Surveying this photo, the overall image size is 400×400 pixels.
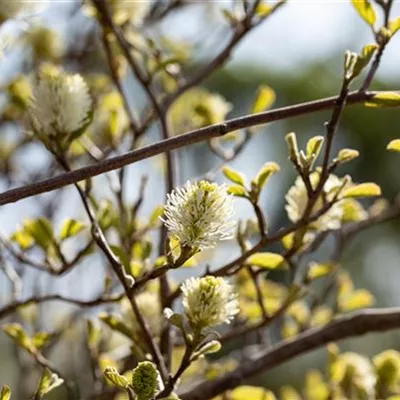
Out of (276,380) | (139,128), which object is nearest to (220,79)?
(276,380)

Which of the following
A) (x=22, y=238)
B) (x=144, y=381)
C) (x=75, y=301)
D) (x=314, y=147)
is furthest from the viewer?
(x=22, y=238)

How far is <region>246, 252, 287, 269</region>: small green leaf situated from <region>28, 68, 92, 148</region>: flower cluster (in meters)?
0.19

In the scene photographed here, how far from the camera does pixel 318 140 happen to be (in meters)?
0.64

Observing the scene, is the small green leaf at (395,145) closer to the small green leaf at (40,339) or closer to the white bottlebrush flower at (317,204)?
the white bottlebrush flower at (317,204)

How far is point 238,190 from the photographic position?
26.5 inches

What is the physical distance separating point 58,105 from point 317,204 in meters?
0.23

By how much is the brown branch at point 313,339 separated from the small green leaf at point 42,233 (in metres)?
0.19

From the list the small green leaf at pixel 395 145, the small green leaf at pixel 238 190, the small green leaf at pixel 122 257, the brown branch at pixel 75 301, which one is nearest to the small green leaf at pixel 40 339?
the brown branch at pixel 75 301

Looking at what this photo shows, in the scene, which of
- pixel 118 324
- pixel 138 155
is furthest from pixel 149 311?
pixel 138 155

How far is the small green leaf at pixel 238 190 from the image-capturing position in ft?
2.20

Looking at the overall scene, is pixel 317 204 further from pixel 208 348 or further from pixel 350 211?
pixel 208 348

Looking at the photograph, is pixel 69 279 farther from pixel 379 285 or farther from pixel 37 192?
pixel 379 285

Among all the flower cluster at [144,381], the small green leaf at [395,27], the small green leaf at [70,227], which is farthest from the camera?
the small green leaf at [70,227]

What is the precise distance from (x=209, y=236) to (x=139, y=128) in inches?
15.8
